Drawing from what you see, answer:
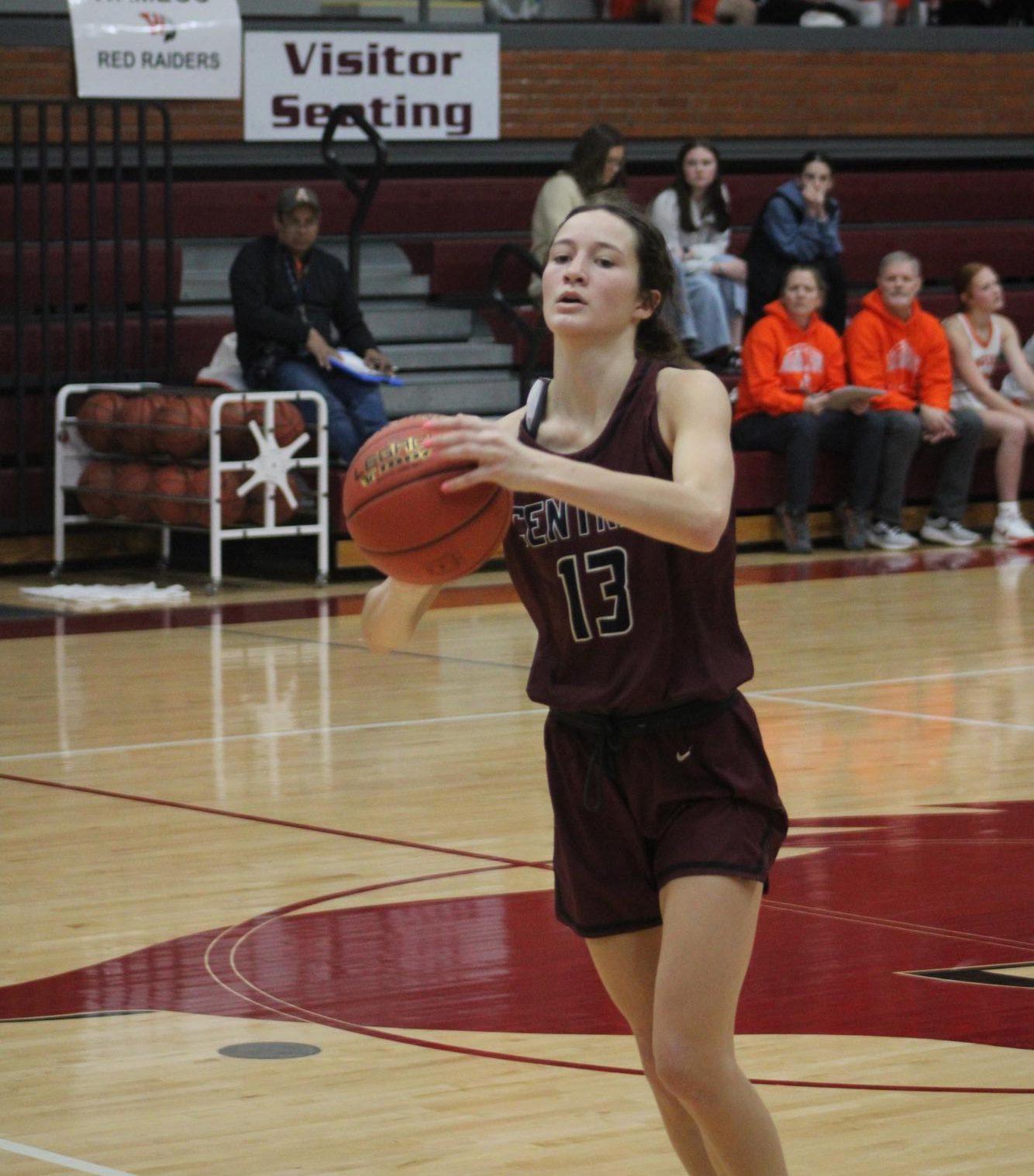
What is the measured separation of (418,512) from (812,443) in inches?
336

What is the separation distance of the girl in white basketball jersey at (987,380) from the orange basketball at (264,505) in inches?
150

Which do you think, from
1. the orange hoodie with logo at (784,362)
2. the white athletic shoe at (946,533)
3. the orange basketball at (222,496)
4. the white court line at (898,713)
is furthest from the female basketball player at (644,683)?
the white athletic shoe at (946,533)

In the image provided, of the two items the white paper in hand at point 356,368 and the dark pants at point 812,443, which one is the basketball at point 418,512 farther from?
the dark pants at point 812,443

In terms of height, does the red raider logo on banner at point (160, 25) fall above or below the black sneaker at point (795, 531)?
above

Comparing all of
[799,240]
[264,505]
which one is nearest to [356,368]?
[264,505]

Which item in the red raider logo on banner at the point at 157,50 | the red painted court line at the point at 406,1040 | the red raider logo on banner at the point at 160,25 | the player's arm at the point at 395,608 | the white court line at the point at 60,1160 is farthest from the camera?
the red raider logo on banner at the point at 160,25

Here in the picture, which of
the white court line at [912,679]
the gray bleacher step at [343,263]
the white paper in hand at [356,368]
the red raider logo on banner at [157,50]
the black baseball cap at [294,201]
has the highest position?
the red raider logo on banner at [157,50]

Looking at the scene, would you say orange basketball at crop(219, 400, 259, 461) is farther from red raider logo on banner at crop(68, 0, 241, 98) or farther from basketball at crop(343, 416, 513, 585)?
basketball at crop(343, 416, 513, 585)

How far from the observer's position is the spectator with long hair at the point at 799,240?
11.5m

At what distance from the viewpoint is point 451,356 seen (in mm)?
11758

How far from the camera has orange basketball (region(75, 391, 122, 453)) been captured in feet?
33.0

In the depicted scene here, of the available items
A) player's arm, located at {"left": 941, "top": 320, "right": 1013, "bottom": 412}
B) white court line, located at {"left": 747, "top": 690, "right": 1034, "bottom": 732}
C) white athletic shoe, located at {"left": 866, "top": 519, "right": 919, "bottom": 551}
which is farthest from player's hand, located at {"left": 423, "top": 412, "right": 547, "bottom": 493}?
player's arm, located at {"left": 941, "top": 320, "right": 1013, "bottom": 412}

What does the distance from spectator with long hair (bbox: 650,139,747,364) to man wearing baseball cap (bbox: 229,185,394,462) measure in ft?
6.19

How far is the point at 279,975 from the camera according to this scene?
430 cm
